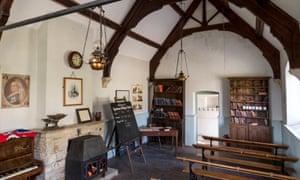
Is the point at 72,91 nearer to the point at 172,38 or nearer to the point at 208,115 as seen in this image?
the point at 172,38

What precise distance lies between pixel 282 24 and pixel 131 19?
340cm

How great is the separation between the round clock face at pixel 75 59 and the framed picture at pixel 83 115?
1.00 m

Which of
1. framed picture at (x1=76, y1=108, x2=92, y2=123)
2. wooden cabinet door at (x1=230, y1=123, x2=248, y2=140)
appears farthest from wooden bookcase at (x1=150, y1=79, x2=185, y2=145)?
framed picture at (x1=76, y1=108, x2=92, y2=123)

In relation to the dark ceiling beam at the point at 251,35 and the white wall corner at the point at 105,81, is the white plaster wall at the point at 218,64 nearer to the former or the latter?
the dark ceiling beam at the point at 251,35

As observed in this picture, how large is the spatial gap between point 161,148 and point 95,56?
14.4 feet

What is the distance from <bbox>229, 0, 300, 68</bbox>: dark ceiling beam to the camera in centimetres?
313

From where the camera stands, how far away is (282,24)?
130 inches

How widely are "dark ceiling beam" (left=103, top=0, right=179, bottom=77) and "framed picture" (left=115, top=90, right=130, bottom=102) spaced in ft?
2.79

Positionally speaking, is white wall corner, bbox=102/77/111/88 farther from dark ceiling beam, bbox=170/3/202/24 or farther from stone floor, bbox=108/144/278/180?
dark ceiling beam, bbox=170/3/202/24

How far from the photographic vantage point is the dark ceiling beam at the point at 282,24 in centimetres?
313

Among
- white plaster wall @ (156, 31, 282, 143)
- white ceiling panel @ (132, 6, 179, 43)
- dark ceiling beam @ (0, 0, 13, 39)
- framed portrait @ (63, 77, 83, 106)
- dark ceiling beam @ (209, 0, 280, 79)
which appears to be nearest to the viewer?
dark ceiling beam @ (0, 0, 13, 39)

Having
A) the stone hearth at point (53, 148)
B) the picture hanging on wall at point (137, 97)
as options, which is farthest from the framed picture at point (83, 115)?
the picture hanging on wall at point (137, 97)

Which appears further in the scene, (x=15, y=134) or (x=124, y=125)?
(x=124, y=125)

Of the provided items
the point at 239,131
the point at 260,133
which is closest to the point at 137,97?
the point at 239,131
